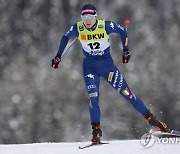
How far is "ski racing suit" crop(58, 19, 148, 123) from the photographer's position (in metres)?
7.64

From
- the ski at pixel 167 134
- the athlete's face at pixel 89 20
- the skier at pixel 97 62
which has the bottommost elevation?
the ski at pixel 167 134

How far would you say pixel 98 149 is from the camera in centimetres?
714

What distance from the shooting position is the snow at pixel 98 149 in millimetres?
6817

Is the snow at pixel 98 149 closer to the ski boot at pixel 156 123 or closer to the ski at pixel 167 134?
the ski at pixel 167 134

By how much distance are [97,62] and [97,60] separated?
29 mm

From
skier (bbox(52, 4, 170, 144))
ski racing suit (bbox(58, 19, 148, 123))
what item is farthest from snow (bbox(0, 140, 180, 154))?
ski racing suit (bbox(58, 19, 148, 123))

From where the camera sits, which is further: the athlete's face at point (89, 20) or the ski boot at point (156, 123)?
the ski boot at point (156, 123)

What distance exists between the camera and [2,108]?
28281 mm

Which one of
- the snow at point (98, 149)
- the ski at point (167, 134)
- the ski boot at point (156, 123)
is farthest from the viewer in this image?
the ski boot at point (156, 123)

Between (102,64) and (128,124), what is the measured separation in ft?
67.5

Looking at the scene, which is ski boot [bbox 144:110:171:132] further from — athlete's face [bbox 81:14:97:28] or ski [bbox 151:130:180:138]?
athlete's face [bbox 81:14:97:28]

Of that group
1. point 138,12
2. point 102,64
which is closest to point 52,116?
point 138,12

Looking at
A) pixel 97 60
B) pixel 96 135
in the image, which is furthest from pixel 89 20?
pixel 96 135

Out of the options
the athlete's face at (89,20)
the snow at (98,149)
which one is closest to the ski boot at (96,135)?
the snow at (98,149)
